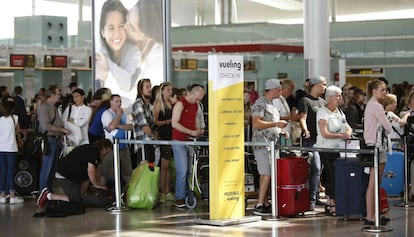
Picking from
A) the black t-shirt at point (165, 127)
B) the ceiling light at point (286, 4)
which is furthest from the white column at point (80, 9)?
the black t-shirt at point (165, 127)

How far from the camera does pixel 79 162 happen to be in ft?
37.6

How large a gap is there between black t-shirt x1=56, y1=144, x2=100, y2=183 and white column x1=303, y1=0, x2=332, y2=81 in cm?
864

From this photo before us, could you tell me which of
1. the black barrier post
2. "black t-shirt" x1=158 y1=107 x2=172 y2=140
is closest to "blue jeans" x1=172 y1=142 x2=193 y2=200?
"black t-shirt" x1=158 y1=107 x2=172 y2=140

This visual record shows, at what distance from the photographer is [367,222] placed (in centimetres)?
1020

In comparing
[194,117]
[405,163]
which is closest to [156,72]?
[194,117]

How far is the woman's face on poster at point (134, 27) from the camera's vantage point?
1531 centimetres

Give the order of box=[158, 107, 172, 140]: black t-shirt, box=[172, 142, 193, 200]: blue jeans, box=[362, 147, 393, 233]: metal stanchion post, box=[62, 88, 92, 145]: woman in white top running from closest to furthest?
1. box=[362, 147, 393, 233]: metal stanchion post
2. box=[172, 142, 193, 200]: blue jeans
3. box=[158, 107, 172, 140]: black t-shirt
4. box=[62, 88, 92, 145]: woman in white top

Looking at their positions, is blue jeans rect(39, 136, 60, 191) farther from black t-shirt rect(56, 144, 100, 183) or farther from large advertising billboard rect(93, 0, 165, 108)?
large advertising billboard rect(93, 0, 165, 108)

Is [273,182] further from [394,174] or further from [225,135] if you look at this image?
[394,174]

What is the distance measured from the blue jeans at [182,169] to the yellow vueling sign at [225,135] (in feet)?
4.66

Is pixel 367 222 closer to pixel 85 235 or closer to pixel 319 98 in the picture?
pixel 319 98

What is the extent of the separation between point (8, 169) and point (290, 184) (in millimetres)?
4220

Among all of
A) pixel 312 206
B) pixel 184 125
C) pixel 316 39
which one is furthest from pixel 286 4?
pixel 312 206

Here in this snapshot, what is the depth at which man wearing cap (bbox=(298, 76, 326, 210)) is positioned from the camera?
11.4m
